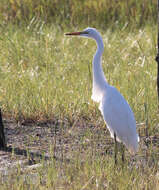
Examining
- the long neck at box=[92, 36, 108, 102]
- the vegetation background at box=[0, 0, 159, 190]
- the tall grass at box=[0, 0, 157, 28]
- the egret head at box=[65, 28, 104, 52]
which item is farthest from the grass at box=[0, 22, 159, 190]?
the egret head at box=[65, 28, 104, 52]

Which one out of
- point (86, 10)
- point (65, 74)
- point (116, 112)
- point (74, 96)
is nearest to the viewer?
point (116, 112)

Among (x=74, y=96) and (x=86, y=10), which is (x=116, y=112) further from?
(x=86, y=10)

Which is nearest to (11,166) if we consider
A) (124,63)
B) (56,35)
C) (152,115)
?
(152,115)

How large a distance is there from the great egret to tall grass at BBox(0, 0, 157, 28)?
3534 millimetres

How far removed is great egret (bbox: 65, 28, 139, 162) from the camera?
3.67 m

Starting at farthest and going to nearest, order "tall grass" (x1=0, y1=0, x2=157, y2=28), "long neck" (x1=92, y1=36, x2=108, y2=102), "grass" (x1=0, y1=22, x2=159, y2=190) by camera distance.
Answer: "tall grass" (x1=0, y1=0, x2=157, y2=28) → "long neck" (x1=92, y1=36, x2=108, y2=102) → "grass" (x1=0, y1=22, x2=159, y2=190)

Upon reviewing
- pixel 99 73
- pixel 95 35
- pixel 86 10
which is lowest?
pixel 99 73

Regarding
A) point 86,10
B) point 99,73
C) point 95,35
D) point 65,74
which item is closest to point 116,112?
point 99,73

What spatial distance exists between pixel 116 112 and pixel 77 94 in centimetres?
94

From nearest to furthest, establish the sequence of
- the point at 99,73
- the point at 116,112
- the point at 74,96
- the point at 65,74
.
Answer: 1. the point at 116,112
2. the point at 99,73
3. the point at 74,96
4. the point at 65,74

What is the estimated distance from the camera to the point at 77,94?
4.71 m

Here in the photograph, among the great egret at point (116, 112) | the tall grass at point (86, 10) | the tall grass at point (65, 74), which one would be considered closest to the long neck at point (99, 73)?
the great egret at point (116, 112)

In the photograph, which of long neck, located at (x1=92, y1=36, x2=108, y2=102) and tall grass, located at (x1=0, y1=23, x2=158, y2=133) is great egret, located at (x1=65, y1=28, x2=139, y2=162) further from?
tall grass, located at (x1=0, y1=23, x2=158, y2=133)

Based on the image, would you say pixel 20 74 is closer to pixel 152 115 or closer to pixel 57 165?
pixel 152 115
